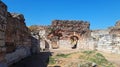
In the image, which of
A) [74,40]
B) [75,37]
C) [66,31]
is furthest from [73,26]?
[74,40]

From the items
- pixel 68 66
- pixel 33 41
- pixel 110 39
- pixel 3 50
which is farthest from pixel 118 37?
pixel 3 50

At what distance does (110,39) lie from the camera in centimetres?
2039

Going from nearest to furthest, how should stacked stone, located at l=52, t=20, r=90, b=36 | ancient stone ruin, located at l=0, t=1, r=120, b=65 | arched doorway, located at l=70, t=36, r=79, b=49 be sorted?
ancient stone ruin, located at l=0, t=1, r=120, b=65 → stacked stone, located at l=52, t=20, r=90, b=36 → arched doorway, located at l=70, t=36, r=79, b=49

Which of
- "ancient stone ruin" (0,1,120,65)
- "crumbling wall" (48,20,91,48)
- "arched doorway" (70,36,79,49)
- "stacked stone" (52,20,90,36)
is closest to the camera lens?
"ancient stone ruin" (0,1,120,65)

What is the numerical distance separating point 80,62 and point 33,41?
4.92 meters

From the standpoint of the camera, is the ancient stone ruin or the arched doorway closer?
the ancient stone ruin

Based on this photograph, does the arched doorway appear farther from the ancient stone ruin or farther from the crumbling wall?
the crumbling wall

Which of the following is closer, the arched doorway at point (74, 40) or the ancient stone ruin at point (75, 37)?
the ancient stone ruin at point (75, 37)

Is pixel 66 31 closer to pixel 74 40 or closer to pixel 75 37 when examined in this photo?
pixel 75 37

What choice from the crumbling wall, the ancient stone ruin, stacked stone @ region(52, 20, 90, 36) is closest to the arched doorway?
the ancient stone ruin

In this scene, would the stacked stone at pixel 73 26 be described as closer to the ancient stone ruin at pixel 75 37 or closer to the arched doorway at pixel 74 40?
the ancient stone ruin at pixel 75 37

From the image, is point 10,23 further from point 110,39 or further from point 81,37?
point 81,37

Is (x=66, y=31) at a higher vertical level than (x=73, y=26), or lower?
lower

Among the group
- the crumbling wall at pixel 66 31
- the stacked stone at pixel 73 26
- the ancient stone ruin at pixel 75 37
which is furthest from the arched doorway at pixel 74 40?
the stacked stone at pixel 73 26
